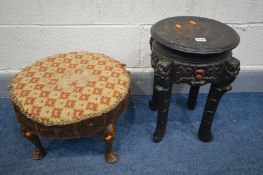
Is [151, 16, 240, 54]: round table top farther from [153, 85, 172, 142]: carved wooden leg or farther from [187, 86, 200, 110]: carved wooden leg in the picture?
[187, 86, 200, 110]: carved wooden leg

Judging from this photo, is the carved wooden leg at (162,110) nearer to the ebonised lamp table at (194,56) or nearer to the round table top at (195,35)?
the ebonised lamp table at (194,56)

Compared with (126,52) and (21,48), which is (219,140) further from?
(21,48)

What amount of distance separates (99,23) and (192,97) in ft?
2.81

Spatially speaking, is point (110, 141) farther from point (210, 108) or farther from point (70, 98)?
point (210, 108)

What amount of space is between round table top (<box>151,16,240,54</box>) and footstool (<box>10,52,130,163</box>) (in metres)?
0.33

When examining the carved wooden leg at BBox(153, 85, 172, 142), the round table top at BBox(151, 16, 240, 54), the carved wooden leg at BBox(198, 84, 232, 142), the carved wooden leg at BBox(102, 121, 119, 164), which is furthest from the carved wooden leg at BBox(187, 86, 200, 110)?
the carved wooden leg at BBox(102, 121, 119, 164)

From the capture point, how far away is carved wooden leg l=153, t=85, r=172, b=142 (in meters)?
1.47

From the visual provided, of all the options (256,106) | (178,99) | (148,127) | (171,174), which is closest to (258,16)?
(256,106)

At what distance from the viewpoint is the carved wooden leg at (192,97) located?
1.95 metres

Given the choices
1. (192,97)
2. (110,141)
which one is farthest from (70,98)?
(192,97)

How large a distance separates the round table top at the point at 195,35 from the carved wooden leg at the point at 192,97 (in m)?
0.54

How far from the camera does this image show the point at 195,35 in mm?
1409

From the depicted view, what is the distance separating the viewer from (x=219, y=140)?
1.78 meters

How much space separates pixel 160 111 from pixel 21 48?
1125 mm
